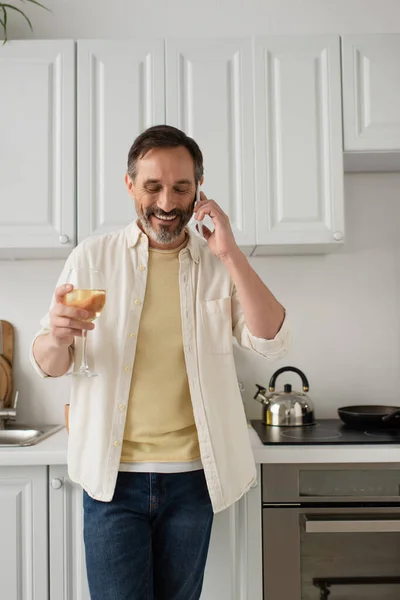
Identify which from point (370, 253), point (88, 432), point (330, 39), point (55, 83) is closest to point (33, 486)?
point (88, 432)

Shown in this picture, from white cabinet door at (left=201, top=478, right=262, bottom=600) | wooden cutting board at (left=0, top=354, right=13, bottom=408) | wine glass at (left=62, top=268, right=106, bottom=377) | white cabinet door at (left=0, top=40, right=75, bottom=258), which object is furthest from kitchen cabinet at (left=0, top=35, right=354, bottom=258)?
white cabinet door at (left=201, top=478, right=262, bottom=600)

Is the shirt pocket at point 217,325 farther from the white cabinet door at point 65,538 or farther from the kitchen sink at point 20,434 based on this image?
the kitchen sink at point 20,434

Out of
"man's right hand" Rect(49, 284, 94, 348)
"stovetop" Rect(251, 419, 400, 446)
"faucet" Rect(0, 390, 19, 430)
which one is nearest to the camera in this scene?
"man's right hand" Rect(49, 284, 94, 348)

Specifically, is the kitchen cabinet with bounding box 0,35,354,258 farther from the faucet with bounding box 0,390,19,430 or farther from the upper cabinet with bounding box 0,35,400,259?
the faucet with bounding box 0,390,19,430

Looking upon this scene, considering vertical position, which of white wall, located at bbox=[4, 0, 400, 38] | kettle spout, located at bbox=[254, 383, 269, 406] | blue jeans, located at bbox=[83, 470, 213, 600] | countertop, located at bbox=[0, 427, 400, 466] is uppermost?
white wall, located at bbox=[4, 0, 400, 38]

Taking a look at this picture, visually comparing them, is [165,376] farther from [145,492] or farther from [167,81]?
[167,81]

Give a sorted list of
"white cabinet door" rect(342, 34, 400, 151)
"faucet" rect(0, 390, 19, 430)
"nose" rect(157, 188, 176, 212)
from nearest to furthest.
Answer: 1. "nose" rect(157, 188, 176, 212)
2. "white cabinet door" rect(342, 34, 400, 151)
3. "faucet" rect(0, 390, 19, 430)

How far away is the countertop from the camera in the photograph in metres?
1.72

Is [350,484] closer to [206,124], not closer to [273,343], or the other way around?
[273,343]

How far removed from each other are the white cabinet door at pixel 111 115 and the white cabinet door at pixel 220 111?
2.7 inches

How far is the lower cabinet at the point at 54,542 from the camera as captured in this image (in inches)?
68.4

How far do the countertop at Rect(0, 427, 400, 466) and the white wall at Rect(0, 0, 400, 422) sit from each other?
2.09ft

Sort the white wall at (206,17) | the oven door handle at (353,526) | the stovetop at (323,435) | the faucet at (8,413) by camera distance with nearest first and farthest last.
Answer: the oven door handle at (353,526) → the stovetop at (323,435) → the faucet at (8,413) → the white wall at (206,17)

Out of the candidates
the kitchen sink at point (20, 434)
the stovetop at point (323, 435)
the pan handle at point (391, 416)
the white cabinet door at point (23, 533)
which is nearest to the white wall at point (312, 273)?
the kitchen sink at point (20, 434)
